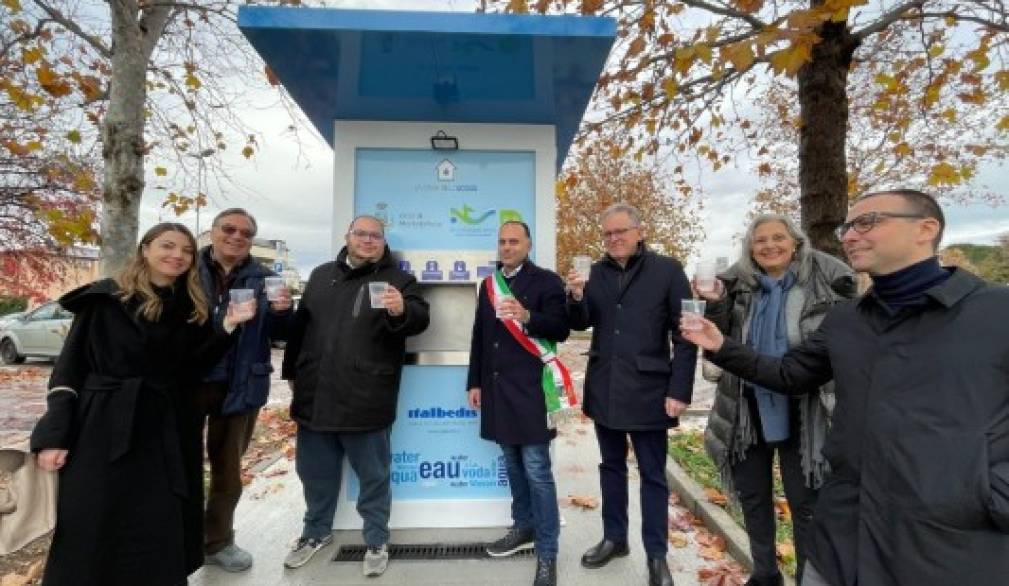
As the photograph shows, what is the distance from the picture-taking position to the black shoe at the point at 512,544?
3.41m

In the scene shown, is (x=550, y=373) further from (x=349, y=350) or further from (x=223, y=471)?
(x=223, y=471)

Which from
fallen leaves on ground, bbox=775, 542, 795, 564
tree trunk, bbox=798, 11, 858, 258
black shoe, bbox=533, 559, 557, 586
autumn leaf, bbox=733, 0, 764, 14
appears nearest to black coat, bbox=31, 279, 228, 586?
black shoe, bbox=533, 559, 557, 586

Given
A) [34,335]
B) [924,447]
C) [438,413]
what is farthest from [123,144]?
[34,335]

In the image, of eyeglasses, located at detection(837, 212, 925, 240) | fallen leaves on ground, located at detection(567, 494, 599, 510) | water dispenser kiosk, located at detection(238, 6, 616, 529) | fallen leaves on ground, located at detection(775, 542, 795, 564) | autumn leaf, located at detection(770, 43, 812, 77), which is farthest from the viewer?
fallen leaves on ground, located at detection(567, 494, 599, 510)

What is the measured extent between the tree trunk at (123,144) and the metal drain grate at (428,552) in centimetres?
242

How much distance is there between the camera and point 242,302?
9.09ft

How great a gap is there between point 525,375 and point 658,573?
1310 mm

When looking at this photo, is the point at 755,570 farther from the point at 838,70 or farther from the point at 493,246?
the point at 838,70

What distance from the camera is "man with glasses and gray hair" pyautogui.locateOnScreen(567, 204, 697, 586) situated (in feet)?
9.77

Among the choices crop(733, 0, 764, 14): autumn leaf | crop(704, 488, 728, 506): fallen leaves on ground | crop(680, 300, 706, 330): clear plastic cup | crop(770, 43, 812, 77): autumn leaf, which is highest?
crop(733, 0, 764, 14): autumn leaf

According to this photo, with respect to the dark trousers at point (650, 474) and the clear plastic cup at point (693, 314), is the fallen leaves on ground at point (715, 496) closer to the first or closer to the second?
the dark trousers at point (650, 474)

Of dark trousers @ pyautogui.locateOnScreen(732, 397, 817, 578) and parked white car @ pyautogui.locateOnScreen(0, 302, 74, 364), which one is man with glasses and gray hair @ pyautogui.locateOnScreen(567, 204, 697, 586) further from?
parked white car @ pyautogui.locateOnScreen(0, 302, 74, 364)

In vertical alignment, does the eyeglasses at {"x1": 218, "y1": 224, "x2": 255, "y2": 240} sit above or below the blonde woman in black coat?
above

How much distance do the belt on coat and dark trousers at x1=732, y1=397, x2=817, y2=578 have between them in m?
2.75
